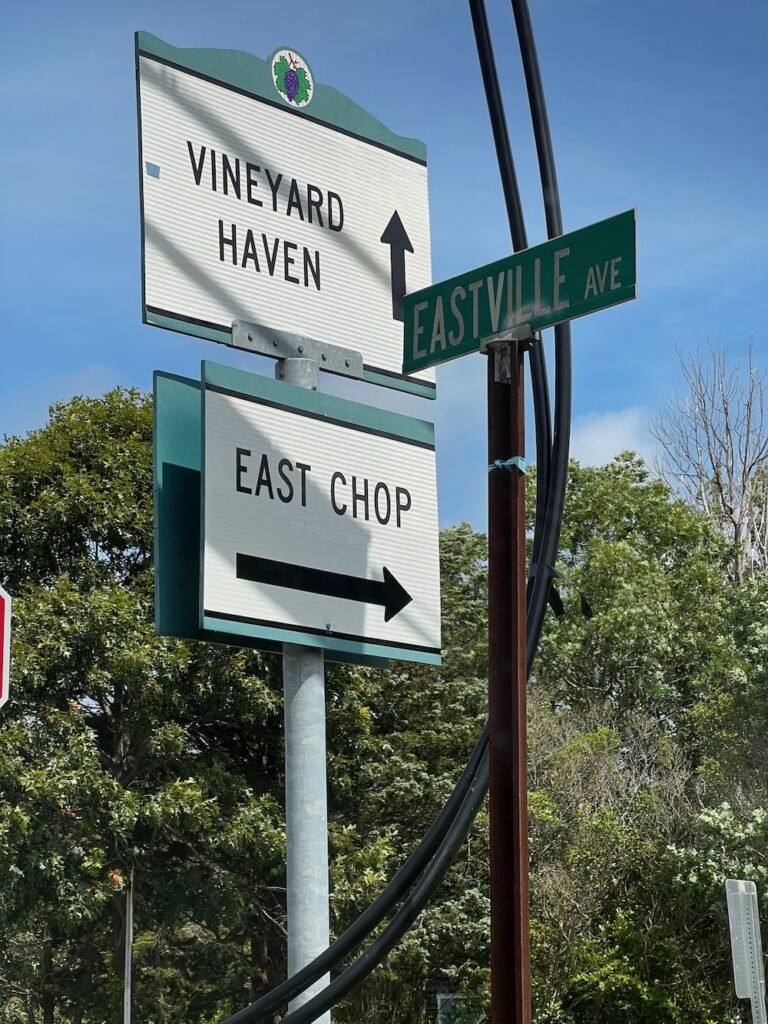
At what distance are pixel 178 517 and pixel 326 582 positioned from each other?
60 centimetres

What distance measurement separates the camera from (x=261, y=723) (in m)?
22.1

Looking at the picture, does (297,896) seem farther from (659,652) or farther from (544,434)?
(659,652)

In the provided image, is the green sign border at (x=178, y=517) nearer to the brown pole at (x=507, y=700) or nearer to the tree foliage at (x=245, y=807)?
the brown pole at (x=507, y=700)

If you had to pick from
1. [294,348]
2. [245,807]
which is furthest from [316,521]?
[245,807]

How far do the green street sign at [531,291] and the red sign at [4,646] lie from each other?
1.64 meters

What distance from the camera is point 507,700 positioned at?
4.38 m

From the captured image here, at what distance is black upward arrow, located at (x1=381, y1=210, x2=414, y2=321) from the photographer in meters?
5.72

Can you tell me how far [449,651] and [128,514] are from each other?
319 inches

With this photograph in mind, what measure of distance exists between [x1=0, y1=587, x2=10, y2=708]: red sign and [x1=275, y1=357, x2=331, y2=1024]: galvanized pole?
45.5 inches

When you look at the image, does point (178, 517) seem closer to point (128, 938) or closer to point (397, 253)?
point (397, 253)

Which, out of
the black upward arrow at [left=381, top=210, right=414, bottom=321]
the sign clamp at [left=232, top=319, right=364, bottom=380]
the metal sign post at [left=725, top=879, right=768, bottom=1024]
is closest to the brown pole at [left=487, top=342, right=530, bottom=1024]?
the sign clamp at [left=232, top=319, right=364, bottom=380]

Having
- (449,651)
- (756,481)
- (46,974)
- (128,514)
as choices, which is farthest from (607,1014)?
(756,481)

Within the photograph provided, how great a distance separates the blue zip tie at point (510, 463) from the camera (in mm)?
4531

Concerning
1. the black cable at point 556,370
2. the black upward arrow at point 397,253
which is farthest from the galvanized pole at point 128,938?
the black cable at point 556,370
